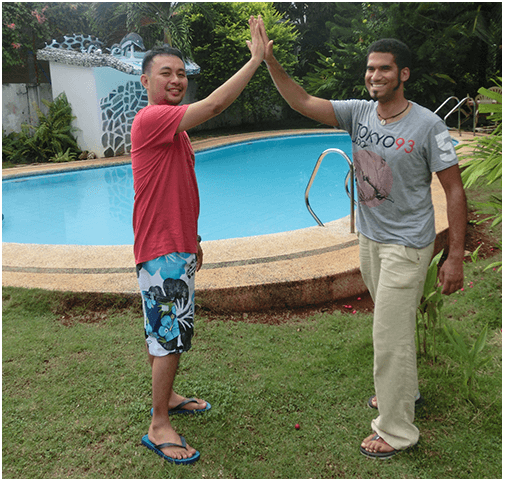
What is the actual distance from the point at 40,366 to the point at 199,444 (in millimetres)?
1281

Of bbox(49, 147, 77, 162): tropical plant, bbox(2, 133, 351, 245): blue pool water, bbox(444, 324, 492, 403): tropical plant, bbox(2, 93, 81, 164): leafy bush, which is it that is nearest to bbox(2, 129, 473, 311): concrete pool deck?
bbox(444, 324, 492, 403): tropical plant

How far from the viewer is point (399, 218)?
236cm

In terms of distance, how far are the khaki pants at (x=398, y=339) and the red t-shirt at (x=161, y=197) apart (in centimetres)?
95

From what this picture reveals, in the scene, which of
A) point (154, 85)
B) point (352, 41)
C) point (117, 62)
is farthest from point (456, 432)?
point (352, 41)

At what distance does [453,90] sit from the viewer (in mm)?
15656

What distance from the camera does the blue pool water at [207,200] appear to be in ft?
25.2

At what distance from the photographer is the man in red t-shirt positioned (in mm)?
2281

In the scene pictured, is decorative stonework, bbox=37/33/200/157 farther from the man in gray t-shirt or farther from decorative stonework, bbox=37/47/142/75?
the man in gray t-shirt

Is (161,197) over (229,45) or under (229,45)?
under

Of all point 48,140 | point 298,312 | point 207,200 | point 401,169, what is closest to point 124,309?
point 298,312

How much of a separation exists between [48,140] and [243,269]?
9.40 metres

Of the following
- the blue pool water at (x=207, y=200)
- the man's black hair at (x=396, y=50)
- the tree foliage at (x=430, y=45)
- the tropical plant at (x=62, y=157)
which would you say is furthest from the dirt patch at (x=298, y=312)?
the tree foliage at (x=430, y=45)

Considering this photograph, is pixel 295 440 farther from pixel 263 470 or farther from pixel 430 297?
pixel 430 297

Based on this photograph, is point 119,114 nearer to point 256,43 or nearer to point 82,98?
point 82,98
